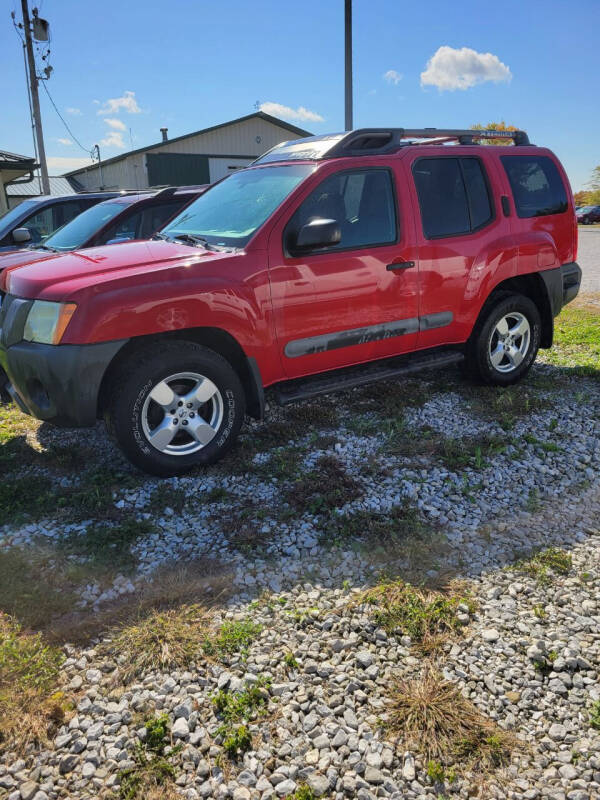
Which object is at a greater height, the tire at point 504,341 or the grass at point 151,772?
the tire at point 504,341

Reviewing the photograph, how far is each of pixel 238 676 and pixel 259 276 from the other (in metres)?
2.56

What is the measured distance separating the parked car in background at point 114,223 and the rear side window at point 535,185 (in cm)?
324

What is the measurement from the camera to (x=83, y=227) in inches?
279

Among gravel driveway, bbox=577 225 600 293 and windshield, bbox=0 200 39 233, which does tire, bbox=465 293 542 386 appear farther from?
gravel driveway, bbox=577 225 600 293

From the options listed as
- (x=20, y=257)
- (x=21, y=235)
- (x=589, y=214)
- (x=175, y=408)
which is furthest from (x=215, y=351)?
(x=589, y=214)

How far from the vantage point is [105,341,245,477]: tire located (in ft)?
12.8

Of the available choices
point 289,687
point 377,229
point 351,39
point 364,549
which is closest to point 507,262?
point 377,229

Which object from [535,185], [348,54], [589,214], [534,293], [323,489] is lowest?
[323,489]

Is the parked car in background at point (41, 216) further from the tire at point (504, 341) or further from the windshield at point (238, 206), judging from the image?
the tire at point (504, 341)

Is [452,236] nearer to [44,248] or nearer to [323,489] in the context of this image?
[323,489]

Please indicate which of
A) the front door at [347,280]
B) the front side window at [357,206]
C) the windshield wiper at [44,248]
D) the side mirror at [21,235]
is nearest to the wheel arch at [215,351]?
the front door at [347,280]

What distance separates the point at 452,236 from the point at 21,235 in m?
5.34

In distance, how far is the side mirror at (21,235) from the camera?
7.48m

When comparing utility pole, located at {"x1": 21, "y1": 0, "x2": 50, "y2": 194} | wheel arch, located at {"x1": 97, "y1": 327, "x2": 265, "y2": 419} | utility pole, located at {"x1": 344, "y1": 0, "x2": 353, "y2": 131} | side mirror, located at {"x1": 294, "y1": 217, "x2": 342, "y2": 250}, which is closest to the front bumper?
wheel arch, located at {"x1": 97, "y1": 327, "x2": 265, "y2": 419}
